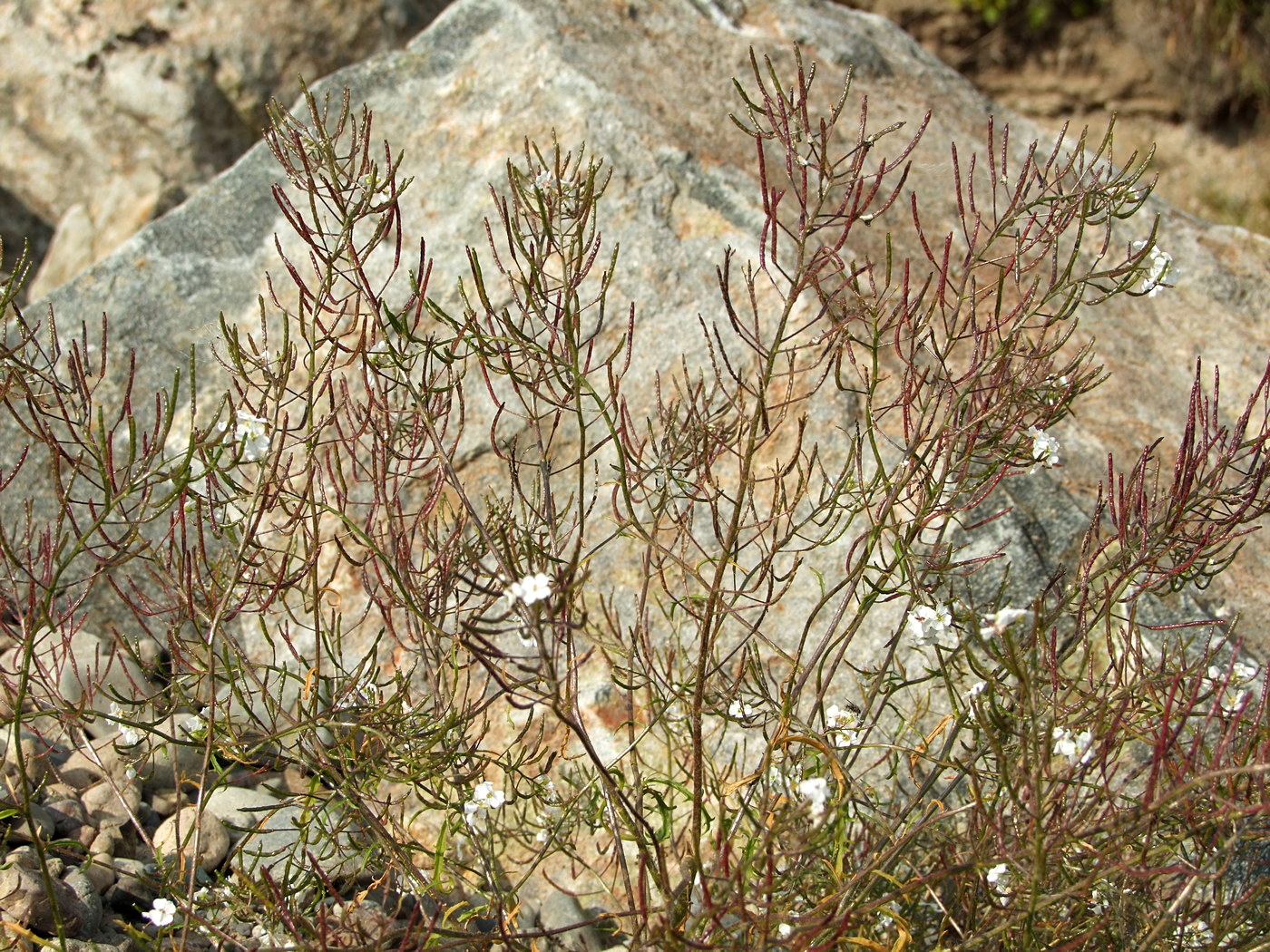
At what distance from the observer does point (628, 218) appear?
3.05 meters

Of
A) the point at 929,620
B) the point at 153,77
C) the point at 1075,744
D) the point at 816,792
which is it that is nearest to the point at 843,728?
the point at 929,620

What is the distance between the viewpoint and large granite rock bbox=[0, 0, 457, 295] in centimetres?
457

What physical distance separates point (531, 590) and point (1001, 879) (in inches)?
36.7

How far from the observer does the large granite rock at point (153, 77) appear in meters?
4.57

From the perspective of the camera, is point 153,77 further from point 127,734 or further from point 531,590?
point 531,590

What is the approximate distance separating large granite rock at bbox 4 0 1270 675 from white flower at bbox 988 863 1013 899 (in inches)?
33.7

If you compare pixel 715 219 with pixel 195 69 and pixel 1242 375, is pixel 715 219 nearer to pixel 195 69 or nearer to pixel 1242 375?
pixel 1242 375

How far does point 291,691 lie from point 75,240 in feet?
8.59

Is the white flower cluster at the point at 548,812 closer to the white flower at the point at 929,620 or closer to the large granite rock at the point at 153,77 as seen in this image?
the white flower at the point at 929,620

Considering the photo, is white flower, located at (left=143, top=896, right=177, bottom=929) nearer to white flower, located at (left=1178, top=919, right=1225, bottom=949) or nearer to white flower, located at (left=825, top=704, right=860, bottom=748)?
white flower, located at (left=825, top=704, right=860, bottom=748)

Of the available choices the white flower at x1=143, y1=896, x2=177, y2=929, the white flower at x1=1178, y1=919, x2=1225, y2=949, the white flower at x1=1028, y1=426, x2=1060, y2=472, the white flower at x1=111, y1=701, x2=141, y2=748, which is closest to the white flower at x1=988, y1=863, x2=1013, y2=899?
the white flower at x1=1178, y1=919, x2=1225, y2=949

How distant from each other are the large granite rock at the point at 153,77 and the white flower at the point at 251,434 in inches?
113

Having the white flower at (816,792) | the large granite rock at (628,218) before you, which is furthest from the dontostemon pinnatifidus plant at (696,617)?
the large granite rock at (628,218)

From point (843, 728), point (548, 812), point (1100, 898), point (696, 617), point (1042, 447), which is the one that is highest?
point (1042, 447)
